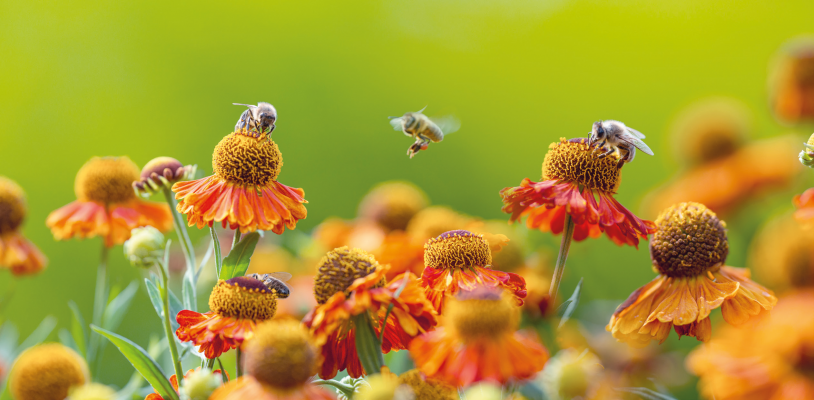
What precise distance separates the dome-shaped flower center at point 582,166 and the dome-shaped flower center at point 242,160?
14.5 inches

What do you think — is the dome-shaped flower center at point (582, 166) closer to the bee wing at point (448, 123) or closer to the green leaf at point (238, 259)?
the bee wing at point (448, 123)

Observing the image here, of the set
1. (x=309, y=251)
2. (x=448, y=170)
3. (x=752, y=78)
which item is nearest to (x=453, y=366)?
(x=309, y=251)

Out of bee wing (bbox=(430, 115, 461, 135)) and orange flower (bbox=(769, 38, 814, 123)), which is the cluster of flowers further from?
orange flower (bbox=(769, 38, 814, 123))

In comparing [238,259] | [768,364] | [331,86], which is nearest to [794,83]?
[768,364]

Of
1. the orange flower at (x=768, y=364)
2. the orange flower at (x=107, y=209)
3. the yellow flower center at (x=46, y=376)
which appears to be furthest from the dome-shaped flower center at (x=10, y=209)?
the orange flower at (x=768, y=364)

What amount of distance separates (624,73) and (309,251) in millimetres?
2479

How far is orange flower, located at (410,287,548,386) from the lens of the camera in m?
0.49

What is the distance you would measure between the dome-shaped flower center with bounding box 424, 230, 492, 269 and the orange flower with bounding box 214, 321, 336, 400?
24 centimetres

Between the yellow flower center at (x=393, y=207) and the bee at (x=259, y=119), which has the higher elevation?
the bee at (x=259, y=119)

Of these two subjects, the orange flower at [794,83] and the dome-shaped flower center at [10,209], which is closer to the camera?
the dome-shaped flower center at [10,209]

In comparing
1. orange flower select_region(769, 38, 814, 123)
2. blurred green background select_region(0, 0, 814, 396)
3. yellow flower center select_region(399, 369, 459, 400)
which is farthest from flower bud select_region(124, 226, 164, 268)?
blurred green background select_region(0, 0, 814, 396)

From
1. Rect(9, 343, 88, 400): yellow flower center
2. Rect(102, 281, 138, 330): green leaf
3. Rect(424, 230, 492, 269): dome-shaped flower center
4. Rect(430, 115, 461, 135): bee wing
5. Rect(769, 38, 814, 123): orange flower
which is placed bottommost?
Rect(9, 343, 88, 400): yellow flower center

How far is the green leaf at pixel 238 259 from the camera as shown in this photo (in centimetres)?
62

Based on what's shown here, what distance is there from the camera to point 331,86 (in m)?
3.40
